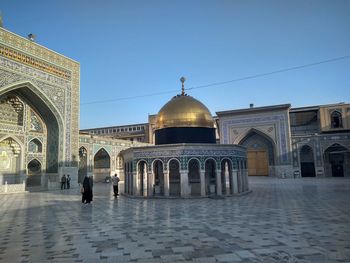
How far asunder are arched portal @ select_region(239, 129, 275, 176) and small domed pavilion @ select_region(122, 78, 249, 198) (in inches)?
564

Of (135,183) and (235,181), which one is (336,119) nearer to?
(235,181)

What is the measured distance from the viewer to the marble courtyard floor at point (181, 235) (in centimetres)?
351

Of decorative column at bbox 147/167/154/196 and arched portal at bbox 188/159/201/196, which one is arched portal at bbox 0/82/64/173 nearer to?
decorative column at bbox 147/167/154/196

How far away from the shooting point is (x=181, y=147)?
9.84 meters

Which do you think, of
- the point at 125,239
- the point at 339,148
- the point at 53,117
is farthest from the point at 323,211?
the point at 339,148

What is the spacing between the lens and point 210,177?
1178 cm

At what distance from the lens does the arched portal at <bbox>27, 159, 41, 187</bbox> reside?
608 inches

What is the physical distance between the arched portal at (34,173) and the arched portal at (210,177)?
9.49 metres

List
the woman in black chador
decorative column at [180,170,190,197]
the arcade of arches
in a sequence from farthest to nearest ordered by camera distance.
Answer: the arcade of arches, decorative column at [180,170,190,197], the woman in black chador

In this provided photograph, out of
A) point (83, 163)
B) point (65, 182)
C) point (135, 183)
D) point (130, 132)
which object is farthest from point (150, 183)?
point (130, 132)

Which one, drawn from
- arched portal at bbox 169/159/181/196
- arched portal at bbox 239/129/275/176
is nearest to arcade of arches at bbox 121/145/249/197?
arched portal at bbox 169/159/181/196

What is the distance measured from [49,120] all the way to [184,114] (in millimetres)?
8500

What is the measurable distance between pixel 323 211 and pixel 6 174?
45.7 ft

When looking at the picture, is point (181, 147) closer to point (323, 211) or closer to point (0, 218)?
point (323, 211)
